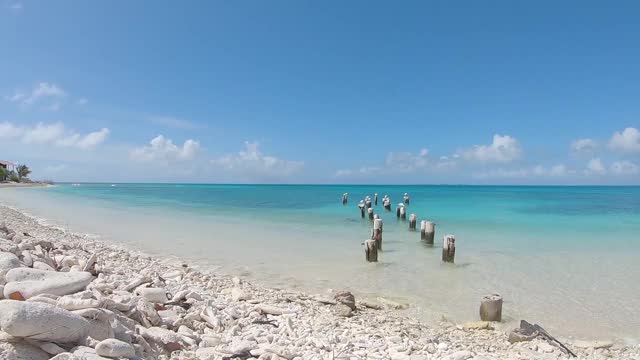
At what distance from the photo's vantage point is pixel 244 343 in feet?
15.2

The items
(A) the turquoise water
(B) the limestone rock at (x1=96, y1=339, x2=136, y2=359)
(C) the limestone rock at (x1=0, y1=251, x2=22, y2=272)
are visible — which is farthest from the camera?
(A) the turquoise water

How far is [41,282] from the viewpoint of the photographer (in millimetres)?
4297

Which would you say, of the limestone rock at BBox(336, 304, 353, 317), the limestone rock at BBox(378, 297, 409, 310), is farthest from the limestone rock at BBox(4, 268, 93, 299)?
the limestone rock at BBox(378, 297, 409, 310)

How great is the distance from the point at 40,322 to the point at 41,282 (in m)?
1.30

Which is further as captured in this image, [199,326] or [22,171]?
[22,171]

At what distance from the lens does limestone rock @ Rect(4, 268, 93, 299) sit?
4.03 metres

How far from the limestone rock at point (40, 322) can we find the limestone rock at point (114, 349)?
0.25 m

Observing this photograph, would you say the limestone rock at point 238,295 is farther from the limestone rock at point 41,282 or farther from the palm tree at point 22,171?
the palm tree at point 22,171

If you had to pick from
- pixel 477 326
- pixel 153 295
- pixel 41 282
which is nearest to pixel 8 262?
pixel 41 282

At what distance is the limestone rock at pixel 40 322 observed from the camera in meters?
3.11

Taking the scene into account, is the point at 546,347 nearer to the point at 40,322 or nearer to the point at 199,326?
the point at 199,326

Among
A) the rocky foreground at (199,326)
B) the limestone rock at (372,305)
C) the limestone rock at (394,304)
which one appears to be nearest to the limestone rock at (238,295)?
the rocky foreground at (199,326)

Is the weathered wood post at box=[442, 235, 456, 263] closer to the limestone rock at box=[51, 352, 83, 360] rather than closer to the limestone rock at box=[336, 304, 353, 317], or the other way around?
the limestone rock at box=[336, 304, 353, 317]

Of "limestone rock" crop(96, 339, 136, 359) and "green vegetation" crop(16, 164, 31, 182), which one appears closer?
"limestone rock" crop(96, 339, 136, 359)
